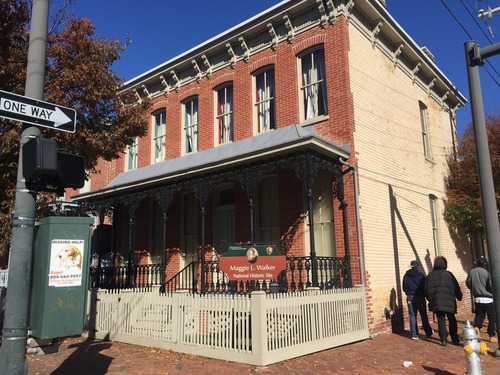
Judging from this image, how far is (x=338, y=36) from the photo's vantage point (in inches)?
444

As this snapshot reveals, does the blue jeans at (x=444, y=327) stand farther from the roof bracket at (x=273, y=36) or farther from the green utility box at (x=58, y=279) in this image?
the roof bracket at (x=273, y=36)

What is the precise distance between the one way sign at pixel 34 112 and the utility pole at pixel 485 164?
607 cm

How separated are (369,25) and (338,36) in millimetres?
1810

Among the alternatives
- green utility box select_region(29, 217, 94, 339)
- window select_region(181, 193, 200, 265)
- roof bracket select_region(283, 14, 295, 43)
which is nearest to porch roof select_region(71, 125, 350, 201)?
window select_region(181, 193, 200, 265)

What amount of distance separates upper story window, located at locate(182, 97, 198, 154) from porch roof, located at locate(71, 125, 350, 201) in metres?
0.82

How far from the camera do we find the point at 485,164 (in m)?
6.89

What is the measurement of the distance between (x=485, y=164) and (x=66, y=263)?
629 cm

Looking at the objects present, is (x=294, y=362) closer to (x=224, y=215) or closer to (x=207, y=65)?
(x=224, y=215)

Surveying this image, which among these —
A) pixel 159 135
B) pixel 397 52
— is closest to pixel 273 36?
pixel 397 52

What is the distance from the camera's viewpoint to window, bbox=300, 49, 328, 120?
11734 mm

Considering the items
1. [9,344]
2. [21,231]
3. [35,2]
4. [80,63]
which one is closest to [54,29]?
[80,63]

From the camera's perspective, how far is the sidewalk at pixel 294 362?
22.7ft

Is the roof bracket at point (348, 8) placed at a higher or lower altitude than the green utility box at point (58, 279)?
higher

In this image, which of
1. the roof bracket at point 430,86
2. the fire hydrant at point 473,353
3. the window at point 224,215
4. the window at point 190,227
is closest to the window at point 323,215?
the window at point 224,215
